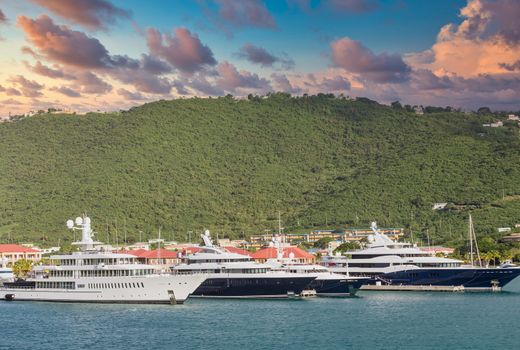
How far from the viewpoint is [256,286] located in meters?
88.6

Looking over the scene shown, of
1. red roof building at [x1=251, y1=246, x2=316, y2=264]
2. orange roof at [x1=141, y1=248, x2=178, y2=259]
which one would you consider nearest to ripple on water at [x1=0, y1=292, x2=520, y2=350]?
red roof building at [x1=251, y1=246, x2=316, y2=264]

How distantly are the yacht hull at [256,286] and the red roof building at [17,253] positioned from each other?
5907 cm

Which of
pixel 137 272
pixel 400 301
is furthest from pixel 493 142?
pixel 137 272

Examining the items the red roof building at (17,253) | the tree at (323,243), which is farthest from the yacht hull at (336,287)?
the red roof building at (17,253)

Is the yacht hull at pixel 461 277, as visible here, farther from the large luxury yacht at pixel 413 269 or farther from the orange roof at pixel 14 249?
the orange roof at pixel 14 249

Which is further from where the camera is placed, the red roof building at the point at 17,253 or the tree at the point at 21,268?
the red roof building at the point at 17,253

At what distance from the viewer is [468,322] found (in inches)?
2662

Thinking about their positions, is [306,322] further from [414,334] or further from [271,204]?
[271,204]

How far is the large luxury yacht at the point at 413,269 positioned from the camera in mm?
95688

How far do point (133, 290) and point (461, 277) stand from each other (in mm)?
36390

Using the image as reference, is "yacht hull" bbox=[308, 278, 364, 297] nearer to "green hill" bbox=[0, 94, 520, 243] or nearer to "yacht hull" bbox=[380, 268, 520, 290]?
"yacht hull" bbox=[380, 268, 520, 290]

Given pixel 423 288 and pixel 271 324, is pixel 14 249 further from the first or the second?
pixel 271 324

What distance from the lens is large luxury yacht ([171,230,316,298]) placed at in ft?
290

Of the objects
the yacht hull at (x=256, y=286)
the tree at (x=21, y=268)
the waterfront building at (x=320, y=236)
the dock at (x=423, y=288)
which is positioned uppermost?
the waterfront building at (x=320, y=236)
